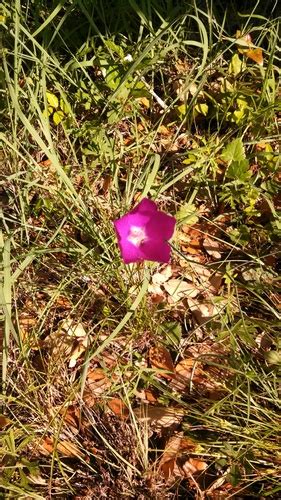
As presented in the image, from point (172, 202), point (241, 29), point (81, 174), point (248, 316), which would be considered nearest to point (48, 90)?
point (81, 174)

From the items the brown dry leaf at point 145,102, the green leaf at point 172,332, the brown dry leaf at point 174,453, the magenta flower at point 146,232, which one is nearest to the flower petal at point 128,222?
the magenta flower at point 146,232

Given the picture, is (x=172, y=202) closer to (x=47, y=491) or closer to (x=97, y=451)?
(x=97, y=451)

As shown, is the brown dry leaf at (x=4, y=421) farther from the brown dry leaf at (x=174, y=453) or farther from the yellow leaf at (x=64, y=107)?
the yellow leaf at (x=64, y=107)

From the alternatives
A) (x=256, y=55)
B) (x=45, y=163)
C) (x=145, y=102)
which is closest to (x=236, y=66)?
(x=256, y=55)

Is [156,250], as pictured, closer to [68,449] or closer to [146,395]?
[146,395]

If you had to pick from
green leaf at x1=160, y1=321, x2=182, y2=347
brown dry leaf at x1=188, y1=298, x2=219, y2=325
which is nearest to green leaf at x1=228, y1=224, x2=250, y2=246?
brown dry leaf at x1=188, y1=298, x2=219, y2=325

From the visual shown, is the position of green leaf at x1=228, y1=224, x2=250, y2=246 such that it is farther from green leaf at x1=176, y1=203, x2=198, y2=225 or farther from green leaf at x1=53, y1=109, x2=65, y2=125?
green leaf at x1=53, y1=109, x2=65, y2=125
